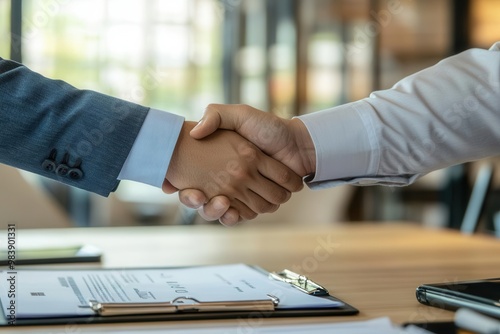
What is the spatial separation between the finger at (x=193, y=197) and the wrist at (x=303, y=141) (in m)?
0.19

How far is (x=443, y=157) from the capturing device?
3.94ft

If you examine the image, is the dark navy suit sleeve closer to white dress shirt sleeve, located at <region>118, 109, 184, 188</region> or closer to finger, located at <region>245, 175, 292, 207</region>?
white dress shirt sleeve, located at <region>118, 109, 184, 188</region>

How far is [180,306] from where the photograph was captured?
0.77 metres

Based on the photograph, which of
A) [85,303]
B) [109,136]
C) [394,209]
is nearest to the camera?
[85,303]

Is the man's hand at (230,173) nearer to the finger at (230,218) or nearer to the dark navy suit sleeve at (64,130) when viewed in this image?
the finger at (230,218)

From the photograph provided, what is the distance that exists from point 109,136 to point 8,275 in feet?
0.93

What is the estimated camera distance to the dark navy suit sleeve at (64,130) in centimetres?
116

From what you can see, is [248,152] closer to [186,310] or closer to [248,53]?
[186,310]

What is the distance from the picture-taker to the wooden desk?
2.83 ft

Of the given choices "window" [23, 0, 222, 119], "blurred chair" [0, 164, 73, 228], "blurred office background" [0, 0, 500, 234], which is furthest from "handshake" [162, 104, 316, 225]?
"window" [23, 0, 222, 119]

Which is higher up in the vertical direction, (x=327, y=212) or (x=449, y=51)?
(x=449, y=51)

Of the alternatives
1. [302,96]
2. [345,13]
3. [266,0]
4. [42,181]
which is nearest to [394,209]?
[302,96]

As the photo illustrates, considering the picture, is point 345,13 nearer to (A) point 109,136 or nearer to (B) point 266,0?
(B) point 266,0

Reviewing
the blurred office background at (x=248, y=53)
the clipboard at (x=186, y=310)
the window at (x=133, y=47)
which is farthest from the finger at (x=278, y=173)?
the window at (x=133, y=47)
